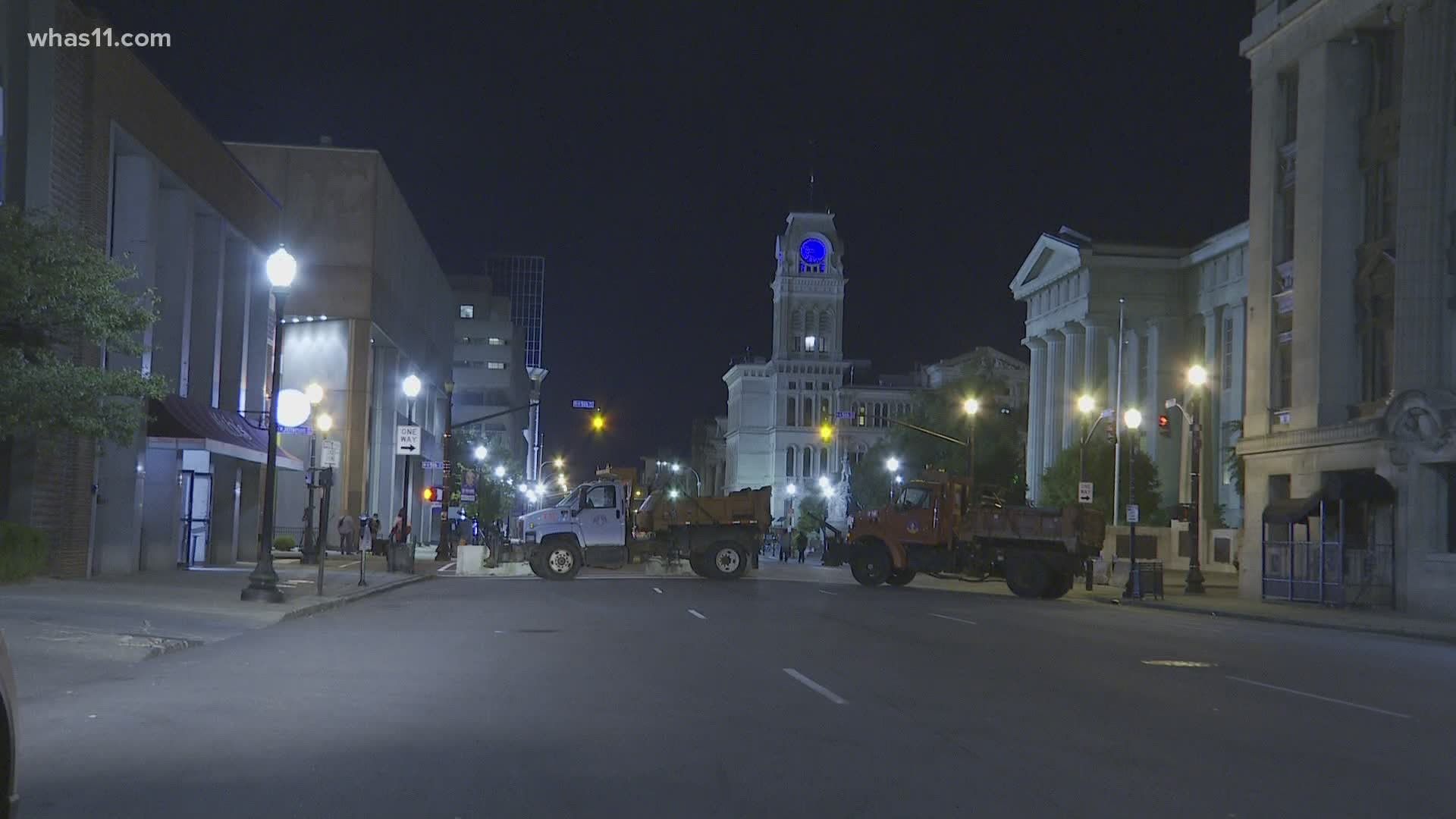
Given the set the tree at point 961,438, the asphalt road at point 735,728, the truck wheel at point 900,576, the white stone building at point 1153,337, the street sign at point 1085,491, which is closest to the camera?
the asphalt road at point 735,728

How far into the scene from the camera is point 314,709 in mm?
11930

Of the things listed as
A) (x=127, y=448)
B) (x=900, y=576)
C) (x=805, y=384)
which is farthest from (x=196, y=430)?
(x=805, y=384)

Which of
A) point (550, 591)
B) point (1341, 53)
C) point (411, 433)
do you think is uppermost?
point (1341, 53)

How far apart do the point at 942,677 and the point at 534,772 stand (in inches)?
271

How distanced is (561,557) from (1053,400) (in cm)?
5053

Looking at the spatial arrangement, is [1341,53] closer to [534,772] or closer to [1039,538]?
[1039,538]

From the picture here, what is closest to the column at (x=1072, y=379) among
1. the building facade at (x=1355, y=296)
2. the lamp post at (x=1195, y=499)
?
the building facade at (x=1355, y=296)

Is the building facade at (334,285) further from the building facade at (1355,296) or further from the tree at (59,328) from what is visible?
the building facade at (1355,296)

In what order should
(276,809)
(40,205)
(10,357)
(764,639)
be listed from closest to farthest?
1. (276,809)
2. (764,639)
3. (10,357)
4. (40,205)

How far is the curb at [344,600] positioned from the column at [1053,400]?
172 feet

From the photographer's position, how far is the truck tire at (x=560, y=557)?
40250mm

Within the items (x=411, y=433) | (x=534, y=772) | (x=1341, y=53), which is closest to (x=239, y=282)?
(x=411, y=433)

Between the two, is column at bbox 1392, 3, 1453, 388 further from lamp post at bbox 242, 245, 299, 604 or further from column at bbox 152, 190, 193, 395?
column at bbox 152, 190, 193, 395

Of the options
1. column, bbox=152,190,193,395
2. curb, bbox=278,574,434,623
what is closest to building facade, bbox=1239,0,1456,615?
curb, bbox=278,574,434,623
